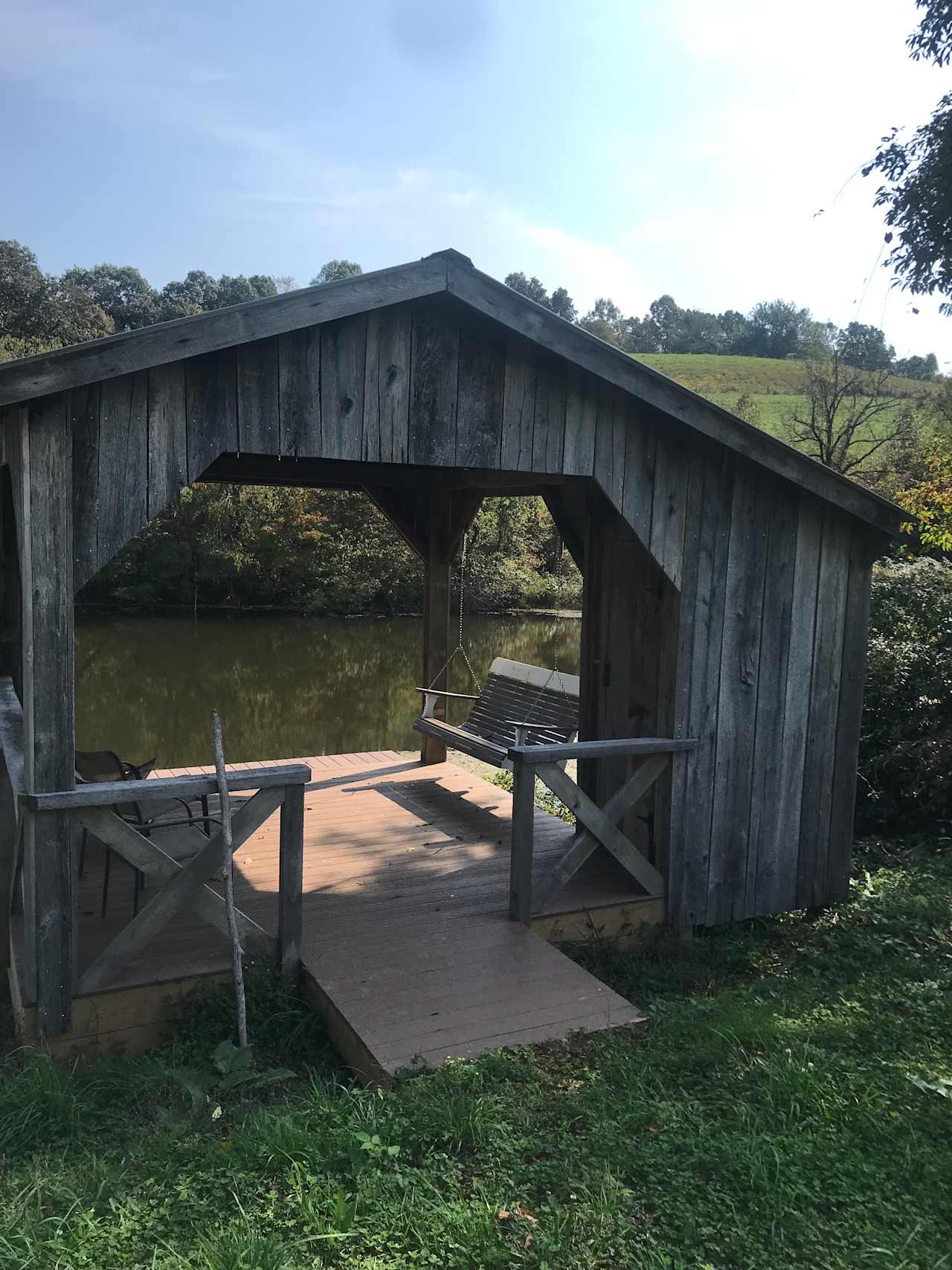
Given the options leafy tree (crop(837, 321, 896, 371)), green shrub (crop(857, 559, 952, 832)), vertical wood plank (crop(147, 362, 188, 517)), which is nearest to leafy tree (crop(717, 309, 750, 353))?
leafy tree (crop(837, 321, 896, 371))

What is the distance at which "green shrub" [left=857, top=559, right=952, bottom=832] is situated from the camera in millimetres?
7242

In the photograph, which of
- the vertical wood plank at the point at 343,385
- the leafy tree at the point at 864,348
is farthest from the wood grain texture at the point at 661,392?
the leafy tree at the point at 864,348

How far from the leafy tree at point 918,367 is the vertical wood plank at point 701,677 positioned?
143 feet

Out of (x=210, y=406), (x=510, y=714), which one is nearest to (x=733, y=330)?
(x=510, y=714)

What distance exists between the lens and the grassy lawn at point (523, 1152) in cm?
256

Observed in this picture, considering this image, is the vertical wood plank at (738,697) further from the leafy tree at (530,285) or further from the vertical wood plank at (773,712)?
the leafy tree at (530,285)

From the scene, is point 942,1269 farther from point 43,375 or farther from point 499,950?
point 43,375

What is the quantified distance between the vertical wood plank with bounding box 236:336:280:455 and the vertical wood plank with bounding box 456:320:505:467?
863mm

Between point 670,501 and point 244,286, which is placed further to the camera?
point 244,286

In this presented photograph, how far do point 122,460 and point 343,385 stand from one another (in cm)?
100

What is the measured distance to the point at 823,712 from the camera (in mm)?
5695

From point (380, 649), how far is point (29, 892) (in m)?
19.2

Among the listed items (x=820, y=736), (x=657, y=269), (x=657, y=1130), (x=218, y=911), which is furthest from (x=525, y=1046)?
(x=657, y=269)

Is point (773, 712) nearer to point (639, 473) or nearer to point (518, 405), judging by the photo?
point (639, 473)
